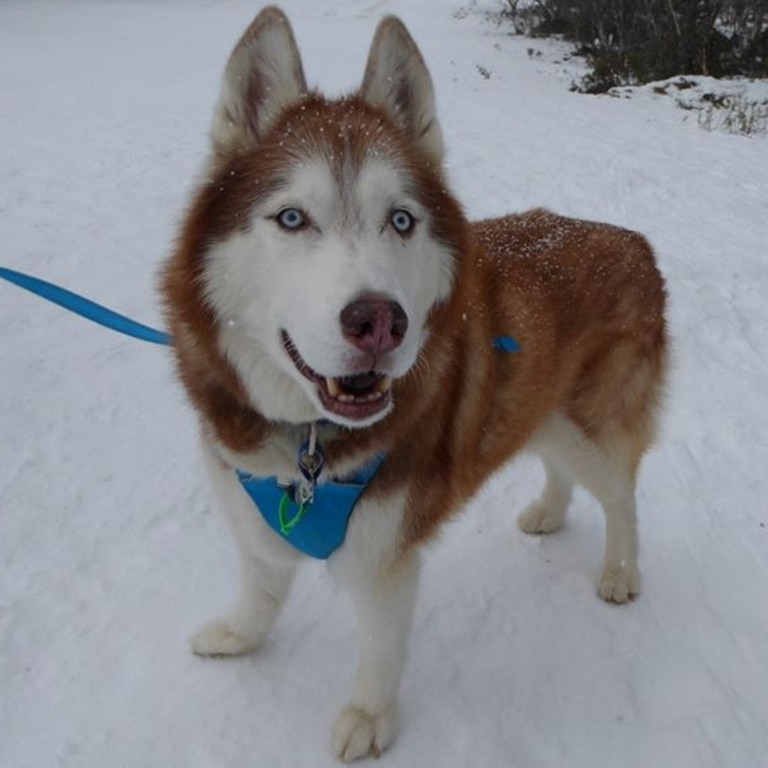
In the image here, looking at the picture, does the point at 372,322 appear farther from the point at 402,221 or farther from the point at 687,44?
the point at 687,44

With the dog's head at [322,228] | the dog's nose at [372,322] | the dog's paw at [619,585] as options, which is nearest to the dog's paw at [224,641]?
the dog's head at [322,228]

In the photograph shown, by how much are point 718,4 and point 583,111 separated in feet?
20.1

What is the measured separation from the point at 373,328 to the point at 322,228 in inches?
13.7

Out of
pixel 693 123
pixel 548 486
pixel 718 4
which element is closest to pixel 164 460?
pixel 548 486

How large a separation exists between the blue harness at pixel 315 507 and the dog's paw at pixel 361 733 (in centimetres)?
64

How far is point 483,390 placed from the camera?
2.51 meters

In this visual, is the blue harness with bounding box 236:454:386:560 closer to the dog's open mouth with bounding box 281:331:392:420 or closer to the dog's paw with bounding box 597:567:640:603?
the dog's open mouth with bounding box 281:331:392:420

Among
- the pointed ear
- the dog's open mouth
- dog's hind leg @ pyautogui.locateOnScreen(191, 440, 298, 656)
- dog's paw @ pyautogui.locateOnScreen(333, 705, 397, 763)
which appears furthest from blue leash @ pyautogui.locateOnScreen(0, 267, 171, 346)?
dog's paw @ pyautogui.locateOnScreen(333, 705, 397, 763)

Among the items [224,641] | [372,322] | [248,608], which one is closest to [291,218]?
[372,322]

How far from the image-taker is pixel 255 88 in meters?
2.11

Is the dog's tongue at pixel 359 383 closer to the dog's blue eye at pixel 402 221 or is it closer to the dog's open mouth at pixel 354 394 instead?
the dog's open mouth at pixel 354 394

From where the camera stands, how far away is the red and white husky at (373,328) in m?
1.80

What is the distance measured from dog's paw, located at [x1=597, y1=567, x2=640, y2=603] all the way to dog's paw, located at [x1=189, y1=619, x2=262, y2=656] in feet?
4.67

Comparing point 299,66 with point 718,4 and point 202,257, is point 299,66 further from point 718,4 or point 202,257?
point 718,4
